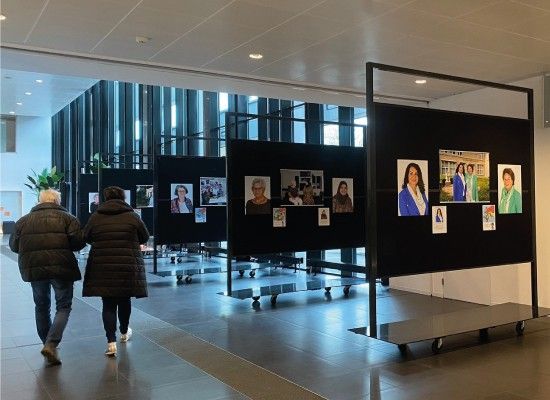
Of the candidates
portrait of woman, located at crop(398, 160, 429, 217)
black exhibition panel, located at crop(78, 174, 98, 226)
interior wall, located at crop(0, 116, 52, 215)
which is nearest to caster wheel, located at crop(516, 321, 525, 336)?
portrait of woman, located at crop(398, 160, 429, 217)

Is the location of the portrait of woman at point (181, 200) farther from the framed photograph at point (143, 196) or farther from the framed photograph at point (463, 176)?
the framed photograph at point (463, 176)

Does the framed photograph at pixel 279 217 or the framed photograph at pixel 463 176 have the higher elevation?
the framed photograph at pixel 463 176

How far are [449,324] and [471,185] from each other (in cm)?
164

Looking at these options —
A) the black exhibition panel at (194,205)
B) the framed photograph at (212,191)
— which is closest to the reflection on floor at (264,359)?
the black exhibition panel at (194,205)

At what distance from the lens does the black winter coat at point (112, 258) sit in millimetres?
5383

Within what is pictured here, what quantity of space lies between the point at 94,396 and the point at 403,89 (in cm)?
662

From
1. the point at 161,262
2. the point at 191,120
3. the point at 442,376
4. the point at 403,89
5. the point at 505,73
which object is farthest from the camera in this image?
the point at 191,120

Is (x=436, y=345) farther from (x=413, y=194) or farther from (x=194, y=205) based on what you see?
(x=194, y=205)

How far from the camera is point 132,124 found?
20859 millimetres

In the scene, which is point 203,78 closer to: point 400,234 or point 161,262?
point 400,234

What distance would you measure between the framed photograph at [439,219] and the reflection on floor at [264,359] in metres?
A: 1.28

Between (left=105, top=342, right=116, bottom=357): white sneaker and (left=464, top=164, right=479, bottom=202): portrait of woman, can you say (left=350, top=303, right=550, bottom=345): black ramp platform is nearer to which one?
(left=464, top=164, right=479, bottom=202): portrait of woman

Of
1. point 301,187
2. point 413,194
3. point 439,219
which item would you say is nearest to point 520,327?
point 439,219

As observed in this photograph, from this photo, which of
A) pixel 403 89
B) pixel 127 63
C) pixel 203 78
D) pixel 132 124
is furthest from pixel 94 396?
pixel 132 124
